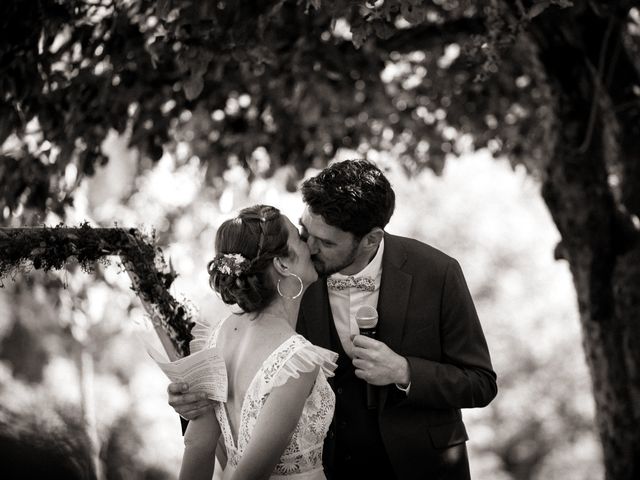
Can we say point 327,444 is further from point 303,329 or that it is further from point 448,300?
point 448,300

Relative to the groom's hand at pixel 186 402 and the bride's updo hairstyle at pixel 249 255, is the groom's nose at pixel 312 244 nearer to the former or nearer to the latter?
the bride's updo hairstyle at pixel 249 255

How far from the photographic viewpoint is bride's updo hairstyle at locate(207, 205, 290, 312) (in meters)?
3.00

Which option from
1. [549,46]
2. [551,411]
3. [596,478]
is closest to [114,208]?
[549,46]

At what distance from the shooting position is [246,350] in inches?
119

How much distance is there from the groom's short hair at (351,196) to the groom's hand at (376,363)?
0.48 m

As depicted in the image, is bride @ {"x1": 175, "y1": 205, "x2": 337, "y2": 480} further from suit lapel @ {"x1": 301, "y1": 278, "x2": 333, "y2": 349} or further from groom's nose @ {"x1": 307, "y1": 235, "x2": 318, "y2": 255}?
suit lapel @ {"x1": 301, "y1": 278, "x2": 333, "y2": 349}

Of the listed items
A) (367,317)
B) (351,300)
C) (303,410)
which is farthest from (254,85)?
(303,410)

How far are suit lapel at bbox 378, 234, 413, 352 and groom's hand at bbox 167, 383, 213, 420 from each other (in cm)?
87

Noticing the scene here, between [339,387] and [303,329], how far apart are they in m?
0.31

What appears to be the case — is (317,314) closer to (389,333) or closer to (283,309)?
(389,333)

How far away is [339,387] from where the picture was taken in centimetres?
356

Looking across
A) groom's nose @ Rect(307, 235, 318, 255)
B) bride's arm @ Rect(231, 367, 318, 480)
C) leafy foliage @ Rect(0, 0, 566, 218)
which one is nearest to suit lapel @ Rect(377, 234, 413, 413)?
groom's nose @ Rect(307, 235, 318, 255)

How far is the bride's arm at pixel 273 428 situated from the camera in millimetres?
2732

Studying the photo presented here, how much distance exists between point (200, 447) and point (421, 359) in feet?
3.26
